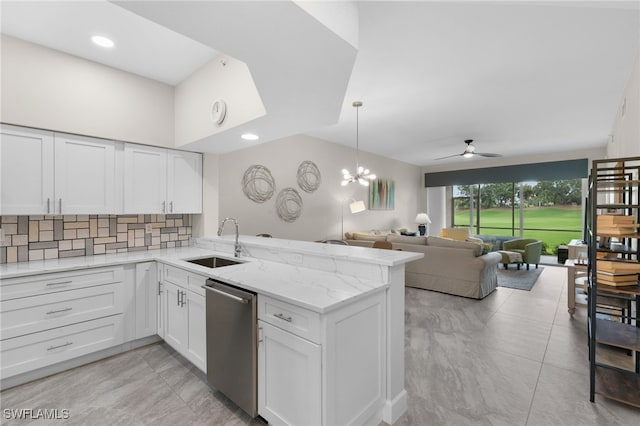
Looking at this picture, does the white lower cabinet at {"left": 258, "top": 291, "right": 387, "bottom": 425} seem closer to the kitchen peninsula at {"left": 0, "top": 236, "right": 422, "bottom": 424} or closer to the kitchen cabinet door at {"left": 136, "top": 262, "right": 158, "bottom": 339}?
the kitchen peninsula at {"left": 0, "top": 236, "right": 422, "bottom": 424}

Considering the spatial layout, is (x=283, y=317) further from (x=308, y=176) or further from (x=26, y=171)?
(x=308, y=176)

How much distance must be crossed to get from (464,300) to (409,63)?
3330 mm

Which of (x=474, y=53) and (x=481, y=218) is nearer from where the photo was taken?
(x=474, y=53)

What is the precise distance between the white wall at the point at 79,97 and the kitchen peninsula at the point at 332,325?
133cm

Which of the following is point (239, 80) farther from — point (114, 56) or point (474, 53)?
point (474, 53)

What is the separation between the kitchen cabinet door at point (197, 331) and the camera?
7.24ft

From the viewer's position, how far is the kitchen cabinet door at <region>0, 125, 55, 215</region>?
2395 millimetres

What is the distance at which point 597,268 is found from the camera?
207 cm

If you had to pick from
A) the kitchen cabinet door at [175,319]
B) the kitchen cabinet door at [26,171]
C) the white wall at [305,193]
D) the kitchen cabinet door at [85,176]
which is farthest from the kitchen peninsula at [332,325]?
the white wall at [305,193]

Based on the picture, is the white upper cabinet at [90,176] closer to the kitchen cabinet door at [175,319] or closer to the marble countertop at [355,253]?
the kitchen cabinet door at [175,319]

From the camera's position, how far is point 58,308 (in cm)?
239

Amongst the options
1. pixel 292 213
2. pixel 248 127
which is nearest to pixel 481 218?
pixel 292 213

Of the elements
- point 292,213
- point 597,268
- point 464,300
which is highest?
point 292,213

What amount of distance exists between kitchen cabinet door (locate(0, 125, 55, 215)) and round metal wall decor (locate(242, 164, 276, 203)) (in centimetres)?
221
